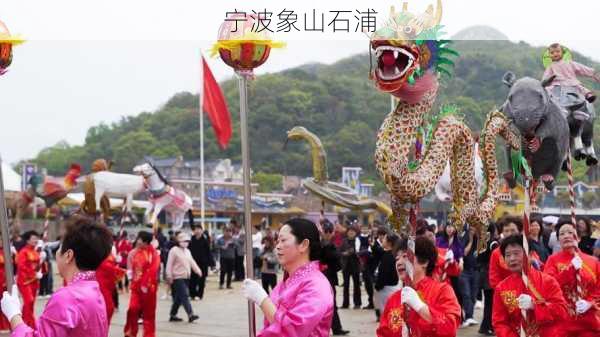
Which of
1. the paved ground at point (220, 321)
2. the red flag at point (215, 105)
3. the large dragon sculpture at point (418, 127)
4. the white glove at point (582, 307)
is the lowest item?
the paved ground at point (220, 321)

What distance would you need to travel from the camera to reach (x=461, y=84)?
35.5 meters

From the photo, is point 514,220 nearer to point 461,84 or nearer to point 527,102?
point 527,102

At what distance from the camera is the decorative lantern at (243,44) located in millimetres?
6238

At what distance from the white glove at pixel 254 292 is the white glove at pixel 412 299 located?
1.05 m

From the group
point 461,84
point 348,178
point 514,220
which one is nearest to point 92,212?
point 514,220

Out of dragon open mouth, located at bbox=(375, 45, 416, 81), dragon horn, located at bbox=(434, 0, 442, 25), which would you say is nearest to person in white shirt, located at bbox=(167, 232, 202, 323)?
dragon horn, located at bbox=(434, 0, 442, 25)

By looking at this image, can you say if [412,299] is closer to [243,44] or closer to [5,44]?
[243,44]

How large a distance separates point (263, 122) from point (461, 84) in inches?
1040

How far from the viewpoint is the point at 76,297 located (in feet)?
15.4

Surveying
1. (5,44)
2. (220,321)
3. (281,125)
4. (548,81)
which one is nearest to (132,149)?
(281,125)

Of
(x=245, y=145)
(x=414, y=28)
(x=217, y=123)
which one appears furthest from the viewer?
(x=217, y=123)

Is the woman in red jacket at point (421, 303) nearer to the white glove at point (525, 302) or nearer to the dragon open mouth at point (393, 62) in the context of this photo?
the white glove at point (525, 302)

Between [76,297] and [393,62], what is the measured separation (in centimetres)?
385

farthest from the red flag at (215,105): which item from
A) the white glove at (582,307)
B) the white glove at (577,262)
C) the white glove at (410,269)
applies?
the white glove at (410,269)
